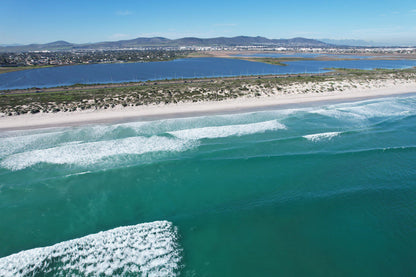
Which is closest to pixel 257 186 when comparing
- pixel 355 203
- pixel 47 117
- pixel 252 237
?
pixel 252 237

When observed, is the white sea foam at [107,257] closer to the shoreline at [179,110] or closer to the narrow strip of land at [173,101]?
the shoreline at [179,110]

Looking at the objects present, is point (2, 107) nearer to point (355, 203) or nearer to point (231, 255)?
point (231, 255)

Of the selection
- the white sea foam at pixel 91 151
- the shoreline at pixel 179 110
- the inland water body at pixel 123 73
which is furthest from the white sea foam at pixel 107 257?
the inland water body at pixel 123 73

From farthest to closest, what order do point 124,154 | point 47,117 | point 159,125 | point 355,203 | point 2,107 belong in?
point 2,107
point 47,117
point 159,125
point 124,154
point 355,203

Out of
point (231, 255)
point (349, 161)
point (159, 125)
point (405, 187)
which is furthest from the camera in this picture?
point (159, 125)

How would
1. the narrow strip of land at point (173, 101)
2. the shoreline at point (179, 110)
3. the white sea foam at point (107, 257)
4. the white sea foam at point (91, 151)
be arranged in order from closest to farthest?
the white sea foam at point (107, 257) → the white sea foam at point (91, 151) → the shoreline at point (179, 110) → the narrow strip of land at point (173, 101)
